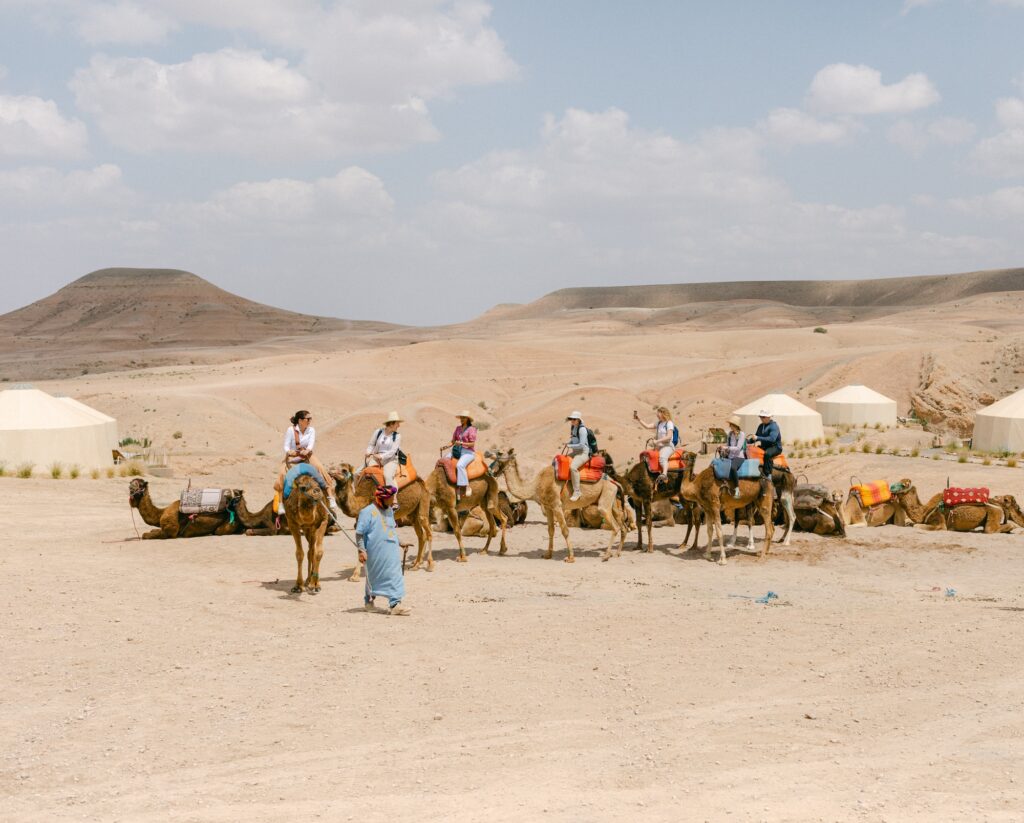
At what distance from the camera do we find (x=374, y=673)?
29.0 feet

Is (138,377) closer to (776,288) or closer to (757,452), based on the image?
(757,452)

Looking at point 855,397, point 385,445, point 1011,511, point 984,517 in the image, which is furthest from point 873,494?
point 855,397

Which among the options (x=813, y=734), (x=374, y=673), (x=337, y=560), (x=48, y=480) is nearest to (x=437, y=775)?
(x=374, y=673)

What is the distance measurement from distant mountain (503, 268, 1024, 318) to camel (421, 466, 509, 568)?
12658cm

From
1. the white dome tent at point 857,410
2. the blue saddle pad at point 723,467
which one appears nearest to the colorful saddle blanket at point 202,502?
the blue saddle pad at point 723,467

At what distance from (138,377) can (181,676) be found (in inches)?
2246

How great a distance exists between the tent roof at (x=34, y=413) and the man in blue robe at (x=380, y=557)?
685 inches

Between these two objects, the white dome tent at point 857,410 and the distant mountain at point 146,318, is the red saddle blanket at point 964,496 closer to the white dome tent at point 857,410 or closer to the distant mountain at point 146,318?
the white dome tent at point 857,410

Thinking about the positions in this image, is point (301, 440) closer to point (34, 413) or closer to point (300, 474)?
point (300, 474)

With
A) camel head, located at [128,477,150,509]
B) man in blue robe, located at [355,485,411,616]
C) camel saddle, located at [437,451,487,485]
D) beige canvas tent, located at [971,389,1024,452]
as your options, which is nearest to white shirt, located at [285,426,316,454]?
man in blue robe, located at [355,485,411,616]

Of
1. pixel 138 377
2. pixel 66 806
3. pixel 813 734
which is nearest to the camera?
pixel 66 806

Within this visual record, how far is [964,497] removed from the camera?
17.9m

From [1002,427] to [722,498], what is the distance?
1999 cm

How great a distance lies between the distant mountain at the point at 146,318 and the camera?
11475 cm
